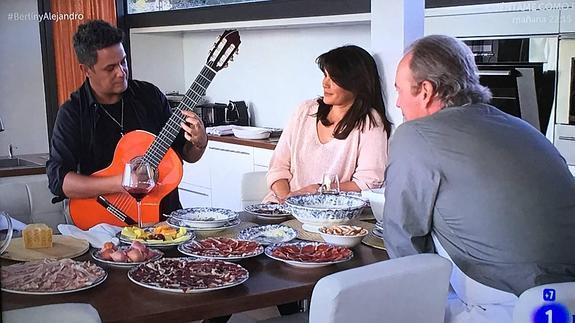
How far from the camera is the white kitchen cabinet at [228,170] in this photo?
4733 mm

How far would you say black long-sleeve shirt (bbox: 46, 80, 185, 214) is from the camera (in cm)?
279

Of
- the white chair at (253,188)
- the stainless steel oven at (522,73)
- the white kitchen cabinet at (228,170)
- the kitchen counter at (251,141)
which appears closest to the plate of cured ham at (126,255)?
the white chair at (253,188)

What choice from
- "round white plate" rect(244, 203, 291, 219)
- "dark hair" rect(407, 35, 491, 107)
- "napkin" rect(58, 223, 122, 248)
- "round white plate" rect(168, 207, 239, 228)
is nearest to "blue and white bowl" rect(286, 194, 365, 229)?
"round white plate" rect(244, 203, 291, 219)

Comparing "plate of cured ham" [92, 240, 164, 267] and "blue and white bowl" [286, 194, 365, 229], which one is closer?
"plate of cured ham" [92, 240, 164, 267]

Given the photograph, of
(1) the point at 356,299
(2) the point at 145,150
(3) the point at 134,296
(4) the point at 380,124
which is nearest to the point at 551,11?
(4) the point at 380,124

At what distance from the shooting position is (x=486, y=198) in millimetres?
1820

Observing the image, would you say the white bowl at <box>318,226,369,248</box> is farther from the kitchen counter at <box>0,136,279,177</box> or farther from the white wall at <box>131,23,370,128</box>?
the white wall at <box>131,23,370,128</box>

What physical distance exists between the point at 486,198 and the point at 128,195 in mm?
1364

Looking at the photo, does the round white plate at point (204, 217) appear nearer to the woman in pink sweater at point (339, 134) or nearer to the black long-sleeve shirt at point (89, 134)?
the black long-sleeve shirt at point (89, 134)

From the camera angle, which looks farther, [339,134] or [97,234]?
[339,134]

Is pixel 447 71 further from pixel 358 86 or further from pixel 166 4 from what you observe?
pixel 166 4

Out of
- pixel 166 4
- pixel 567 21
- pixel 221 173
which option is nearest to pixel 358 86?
pixel 567 21

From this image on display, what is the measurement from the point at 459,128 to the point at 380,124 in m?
1.21

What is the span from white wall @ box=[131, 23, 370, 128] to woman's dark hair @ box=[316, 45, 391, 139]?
1.34 meters
